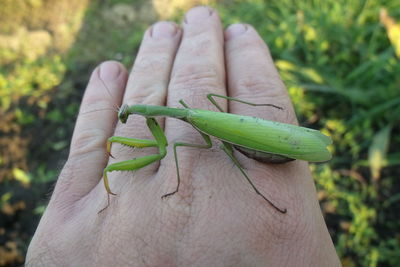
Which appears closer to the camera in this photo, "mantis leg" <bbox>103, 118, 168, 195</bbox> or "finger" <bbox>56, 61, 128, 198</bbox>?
"mantis leg" <bbox>103, 118, 168, 195</bbox>

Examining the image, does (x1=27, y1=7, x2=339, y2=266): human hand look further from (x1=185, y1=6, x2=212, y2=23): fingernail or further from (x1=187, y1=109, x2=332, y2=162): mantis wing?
(x1=185, y1=6, x2=212, y2=23): fingernail

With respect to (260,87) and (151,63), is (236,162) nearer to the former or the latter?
(260,87)

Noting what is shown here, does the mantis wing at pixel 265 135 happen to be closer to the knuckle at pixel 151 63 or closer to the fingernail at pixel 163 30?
the knuckle at pixel 151 63

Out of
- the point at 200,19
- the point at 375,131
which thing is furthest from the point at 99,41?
the point at 375,131

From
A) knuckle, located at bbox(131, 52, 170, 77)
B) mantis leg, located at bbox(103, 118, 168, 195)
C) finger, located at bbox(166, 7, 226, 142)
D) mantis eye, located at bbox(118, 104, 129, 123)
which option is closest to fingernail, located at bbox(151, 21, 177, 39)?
finger, located at bbox(166, 7, 226, 142)

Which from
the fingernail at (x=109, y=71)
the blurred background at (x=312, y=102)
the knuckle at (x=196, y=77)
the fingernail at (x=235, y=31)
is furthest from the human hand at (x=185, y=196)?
the blurred background at (x=312, y=102)

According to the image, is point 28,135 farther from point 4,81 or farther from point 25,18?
point 25,18
